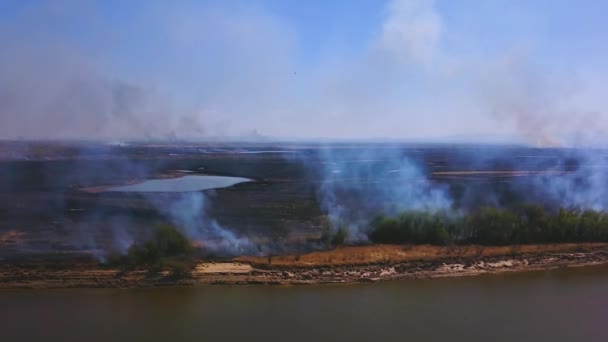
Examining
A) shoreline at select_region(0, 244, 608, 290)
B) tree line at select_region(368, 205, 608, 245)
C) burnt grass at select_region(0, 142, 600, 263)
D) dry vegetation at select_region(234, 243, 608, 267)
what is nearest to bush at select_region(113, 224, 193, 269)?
shoreline at select_region(0, 244, 608, 290)

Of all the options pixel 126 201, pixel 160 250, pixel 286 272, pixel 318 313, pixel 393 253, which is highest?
pixel 126 201

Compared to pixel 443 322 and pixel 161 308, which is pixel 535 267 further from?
pixel 161 308

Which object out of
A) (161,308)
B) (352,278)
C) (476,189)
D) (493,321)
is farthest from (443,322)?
(476,189)

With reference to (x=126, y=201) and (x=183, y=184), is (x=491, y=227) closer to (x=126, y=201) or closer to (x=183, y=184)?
(x=126, y=201)

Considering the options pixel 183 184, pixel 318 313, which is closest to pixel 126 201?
pixel 183 184

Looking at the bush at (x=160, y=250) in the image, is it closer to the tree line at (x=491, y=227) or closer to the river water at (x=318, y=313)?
the river water at (x=318, y=313)
